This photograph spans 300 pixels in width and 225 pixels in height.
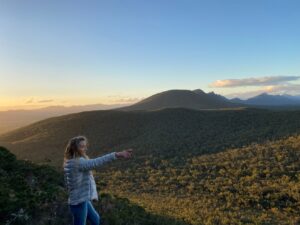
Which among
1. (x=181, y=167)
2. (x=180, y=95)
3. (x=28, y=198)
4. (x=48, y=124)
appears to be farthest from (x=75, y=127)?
(x=180, y=95)

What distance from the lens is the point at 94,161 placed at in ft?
23.3

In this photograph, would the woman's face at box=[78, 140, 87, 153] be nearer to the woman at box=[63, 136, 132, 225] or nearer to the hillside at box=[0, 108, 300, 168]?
the woman at box=[63, 136, 132, 225]

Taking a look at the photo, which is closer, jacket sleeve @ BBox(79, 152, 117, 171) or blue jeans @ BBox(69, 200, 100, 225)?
jacket sleeve @ BBox(79, 152, 117, 171)

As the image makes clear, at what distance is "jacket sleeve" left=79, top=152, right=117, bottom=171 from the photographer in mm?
6963

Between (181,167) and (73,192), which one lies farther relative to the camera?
(181,167)

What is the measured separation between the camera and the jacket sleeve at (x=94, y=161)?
22.8 feet

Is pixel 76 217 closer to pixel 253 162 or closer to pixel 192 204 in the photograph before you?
pixel 192 204

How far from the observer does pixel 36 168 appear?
15.0 metres

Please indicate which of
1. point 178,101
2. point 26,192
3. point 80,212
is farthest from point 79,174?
point 178,101

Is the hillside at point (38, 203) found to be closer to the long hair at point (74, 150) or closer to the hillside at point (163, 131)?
the long hair at point (74, 150)

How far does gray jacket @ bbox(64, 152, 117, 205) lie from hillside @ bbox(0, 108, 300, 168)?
2763 cm

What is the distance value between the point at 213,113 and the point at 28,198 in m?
56.4

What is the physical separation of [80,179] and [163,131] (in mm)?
48905

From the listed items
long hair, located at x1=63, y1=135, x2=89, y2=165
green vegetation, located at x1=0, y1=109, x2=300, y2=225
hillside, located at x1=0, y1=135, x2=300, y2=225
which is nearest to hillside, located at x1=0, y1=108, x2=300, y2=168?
green vegetation, located at x1=0, y1=109, x2=300, y2=225
